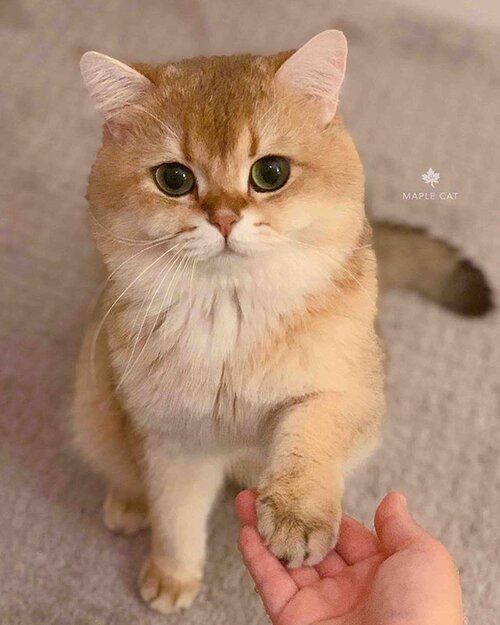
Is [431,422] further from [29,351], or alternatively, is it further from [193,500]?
[29,351]

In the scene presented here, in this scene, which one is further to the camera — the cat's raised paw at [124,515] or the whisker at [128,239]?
the cat's raised paw at [124,515]

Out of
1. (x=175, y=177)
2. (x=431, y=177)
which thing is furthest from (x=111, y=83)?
(x=431, y=177)

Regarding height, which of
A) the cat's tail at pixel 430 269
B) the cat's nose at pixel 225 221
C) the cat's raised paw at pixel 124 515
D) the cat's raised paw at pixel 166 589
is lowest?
the cat's raised paw at pixel 166 589

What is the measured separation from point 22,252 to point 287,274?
92cm

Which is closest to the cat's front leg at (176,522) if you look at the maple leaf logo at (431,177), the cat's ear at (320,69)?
the cat's ear at (320,69)

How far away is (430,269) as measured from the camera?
58.2 inches

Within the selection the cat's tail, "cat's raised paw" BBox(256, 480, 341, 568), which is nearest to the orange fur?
"cat's raised paw" BBox(256, 480, 341, 568)

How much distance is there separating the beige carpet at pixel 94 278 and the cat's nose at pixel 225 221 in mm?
698

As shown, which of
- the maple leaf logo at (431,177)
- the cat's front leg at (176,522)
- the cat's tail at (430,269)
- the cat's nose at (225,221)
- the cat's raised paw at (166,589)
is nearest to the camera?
the cat's nose at (225,221)

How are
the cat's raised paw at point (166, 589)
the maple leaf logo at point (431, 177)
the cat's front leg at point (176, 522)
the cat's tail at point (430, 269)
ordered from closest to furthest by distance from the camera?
the cat's front leg at point (176, 522), the cat's raised paw at point (166, 589), the cat's tail at point (430, 269), the maple leaf logo at point (431, 177)

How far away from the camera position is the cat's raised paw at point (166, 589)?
121 centimetres

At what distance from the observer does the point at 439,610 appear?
2.61 ft

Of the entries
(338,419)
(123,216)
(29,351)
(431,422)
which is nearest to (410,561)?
(338,419)

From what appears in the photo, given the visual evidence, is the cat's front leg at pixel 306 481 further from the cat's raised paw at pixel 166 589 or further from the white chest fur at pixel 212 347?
the cat's raised paw at pixel 166 589
